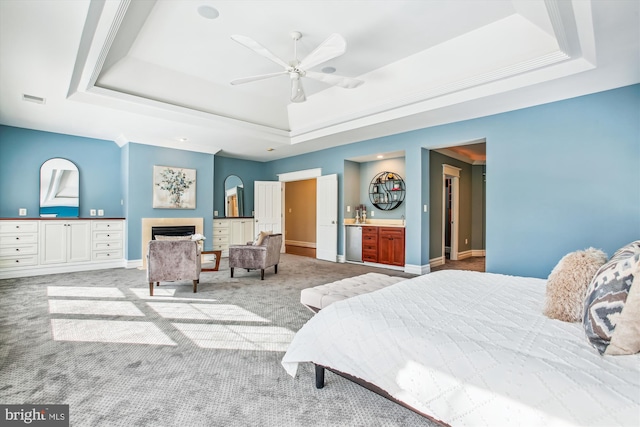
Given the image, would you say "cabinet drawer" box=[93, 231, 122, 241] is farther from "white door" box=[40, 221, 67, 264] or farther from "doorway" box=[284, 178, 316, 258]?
"doorway" box=[284, 178, 316, 258]

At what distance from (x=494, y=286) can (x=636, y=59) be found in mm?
2766

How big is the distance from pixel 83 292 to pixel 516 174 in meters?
6.04

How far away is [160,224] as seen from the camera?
652 centimetres

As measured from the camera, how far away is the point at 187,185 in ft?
22.6

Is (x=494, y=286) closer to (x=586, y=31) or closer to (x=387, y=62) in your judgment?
(x=586, y=31)

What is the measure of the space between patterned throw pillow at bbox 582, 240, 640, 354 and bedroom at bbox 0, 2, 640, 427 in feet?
7.21

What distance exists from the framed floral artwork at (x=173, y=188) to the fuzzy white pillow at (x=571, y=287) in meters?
6.66

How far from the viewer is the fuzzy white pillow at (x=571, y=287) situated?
58.8 inches

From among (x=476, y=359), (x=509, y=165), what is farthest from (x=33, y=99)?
(x=509, y=165)

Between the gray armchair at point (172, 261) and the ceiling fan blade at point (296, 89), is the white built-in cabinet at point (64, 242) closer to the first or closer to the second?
the gray armchair at point (172, 261)

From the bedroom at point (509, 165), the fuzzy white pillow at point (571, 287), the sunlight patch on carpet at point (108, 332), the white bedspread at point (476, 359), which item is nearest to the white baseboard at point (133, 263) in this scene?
the bedroom at point (509, 165)

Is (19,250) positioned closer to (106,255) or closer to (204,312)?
(106,255)

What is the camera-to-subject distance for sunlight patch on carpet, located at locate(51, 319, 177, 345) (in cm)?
263

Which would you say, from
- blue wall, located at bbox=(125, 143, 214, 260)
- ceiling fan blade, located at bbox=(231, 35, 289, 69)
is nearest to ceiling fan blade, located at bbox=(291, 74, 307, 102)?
ceiling fan blade, located at bbox=(231, 35, 289, 69)
